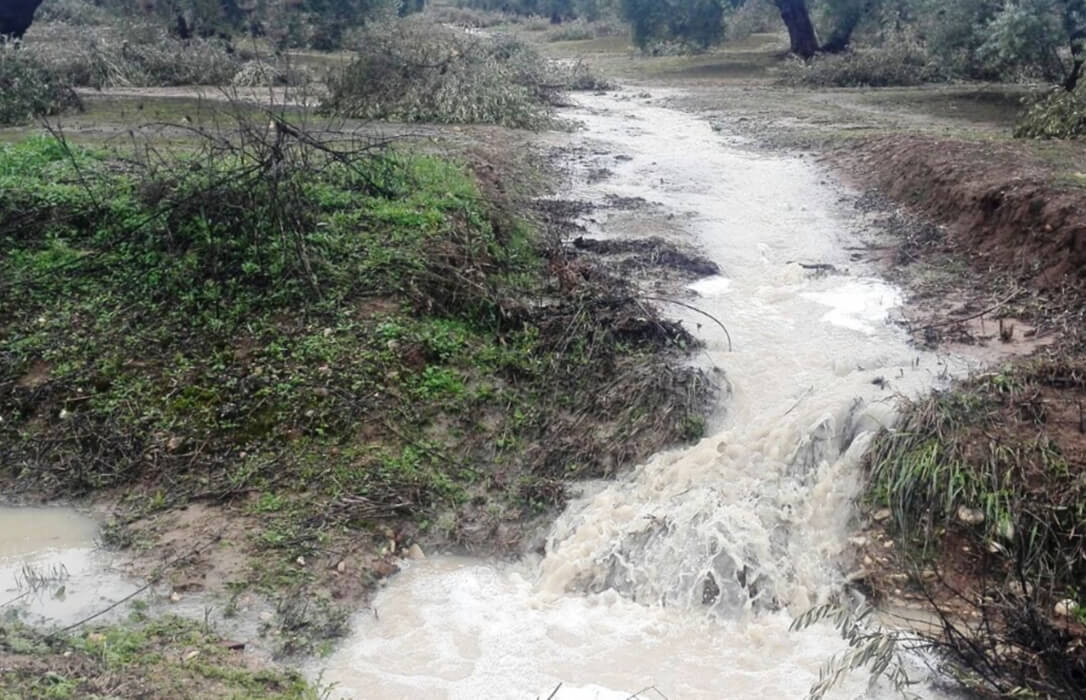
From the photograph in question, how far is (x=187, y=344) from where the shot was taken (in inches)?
317

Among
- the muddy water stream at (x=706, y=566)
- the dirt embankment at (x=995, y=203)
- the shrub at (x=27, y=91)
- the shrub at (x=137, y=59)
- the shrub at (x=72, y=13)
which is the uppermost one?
the shrub at (x=72, y=13)

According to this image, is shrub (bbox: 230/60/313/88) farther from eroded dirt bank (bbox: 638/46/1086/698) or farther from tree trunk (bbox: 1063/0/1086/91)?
tree trunk (bbox: 1063/0/1086/91)

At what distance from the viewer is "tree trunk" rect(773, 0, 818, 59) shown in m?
32.8

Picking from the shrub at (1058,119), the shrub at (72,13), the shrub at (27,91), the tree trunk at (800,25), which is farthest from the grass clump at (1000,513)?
the shrub at (72,13)

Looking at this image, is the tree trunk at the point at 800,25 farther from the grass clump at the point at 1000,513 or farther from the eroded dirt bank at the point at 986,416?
the grass clump at the point at 1000,513

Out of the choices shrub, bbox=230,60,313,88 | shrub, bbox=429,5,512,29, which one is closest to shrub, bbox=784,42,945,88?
shrub, bbox=230,60,313,88

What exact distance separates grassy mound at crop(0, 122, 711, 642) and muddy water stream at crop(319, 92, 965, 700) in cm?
47

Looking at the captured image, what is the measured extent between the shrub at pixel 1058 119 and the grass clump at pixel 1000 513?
9.51 m

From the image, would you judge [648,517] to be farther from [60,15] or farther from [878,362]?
[60,15]

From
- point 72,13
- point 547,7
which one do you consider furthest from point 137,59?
point 547,7

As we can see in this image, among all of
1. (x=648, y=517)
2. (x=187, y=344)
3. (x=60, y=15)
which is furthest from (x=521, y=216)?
(x=60, y=15)

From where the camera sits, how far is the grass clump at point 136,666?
454cm

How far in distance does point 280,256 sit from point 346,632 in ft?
13.5

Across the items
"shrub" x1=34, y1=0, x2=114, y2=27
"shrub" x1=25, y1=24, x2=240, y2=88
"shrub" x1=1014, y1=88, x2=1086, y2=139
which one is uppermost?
"shrub" x1=34, y1=0, x2=114, y2=27
